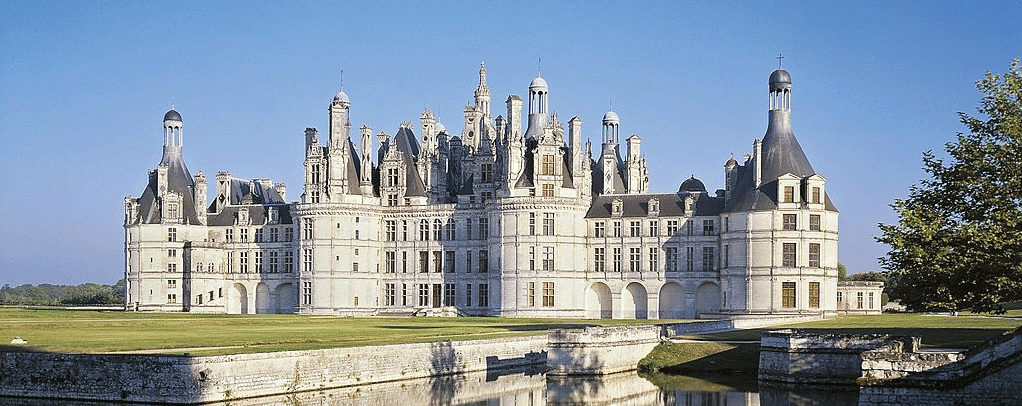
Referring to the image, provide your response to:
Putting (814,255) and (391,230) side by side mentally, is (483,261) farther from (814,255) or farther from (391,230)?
(814,255)

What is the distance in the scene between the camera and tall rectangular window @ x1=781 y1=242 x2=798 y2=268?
208 feet

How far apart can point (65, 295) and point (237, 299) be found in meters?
53.9

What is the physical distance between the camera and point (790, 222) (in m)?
63.5

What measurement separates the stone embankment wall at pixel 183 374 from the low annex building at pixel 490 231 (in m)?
32.0

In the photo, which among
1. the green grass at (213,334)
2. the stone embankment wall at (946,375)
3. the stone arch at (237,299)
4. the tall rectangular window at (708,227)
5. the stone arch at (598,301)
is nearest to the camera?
the stone embankment wall at (946,375)

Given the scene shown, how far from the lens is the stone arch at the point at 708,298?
67.4m

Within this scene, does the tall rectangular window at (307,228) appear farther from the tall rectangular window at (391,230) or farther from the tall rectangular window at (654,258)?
the tall rectangular window at (654,258)

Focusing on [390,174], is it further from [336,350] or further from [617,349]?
[336,350]

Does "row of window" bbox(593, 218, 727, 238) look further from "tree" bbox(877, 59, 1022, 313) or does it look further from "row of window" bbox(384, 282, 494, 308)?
"tree" bbox(877, 59, 1022, 313)

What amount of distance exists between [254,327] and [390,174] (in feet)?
88.0

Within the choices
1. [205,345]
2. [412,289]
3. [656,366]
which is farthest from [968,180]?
[412,289]

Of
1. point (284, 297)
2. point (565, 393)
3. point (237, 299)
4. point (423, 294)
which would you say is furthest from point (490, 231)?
point (565, 393)

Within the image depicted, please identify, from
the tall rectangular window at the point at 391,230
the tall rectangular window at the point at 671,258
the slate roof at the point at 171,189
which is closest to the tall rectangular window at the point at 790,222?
the tall rectangular window at the point at 671,258

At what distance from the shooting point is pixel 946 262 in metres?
31.8
